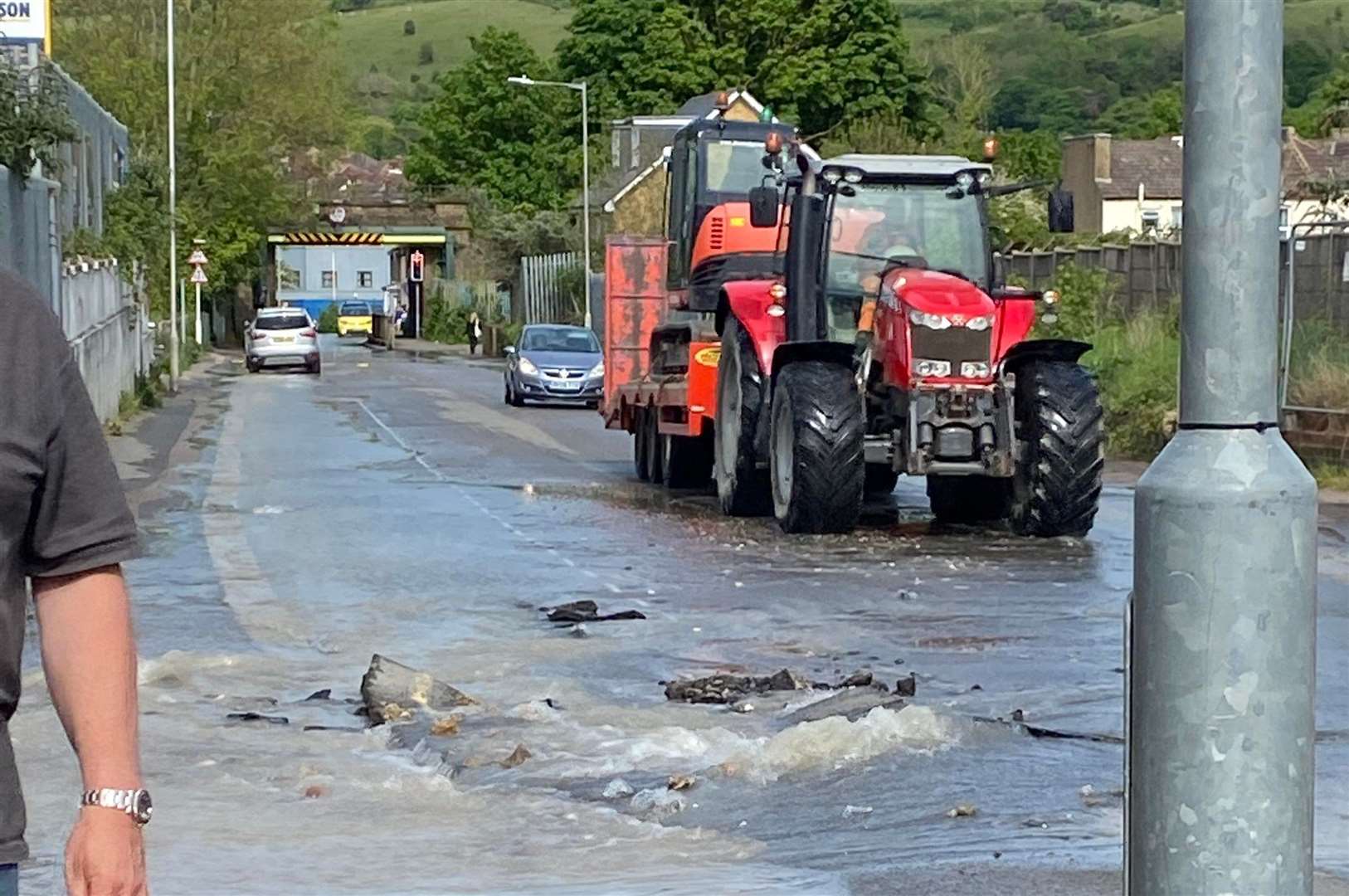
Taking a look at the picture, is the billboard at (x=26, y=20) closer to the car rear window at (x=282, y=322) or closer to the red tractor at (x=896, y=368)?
the red tractor at (x=896, y=368)

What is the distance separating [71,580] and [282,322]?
2064 inches

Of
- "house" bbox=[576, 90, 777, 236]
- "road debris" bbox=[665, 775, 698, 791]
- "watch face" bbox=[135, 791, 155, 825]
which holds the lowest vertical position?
"road debris" bbox=[665, 775, 698, 791]

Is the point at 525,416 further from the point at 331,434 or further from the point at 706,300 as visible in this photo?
the point at 706,300

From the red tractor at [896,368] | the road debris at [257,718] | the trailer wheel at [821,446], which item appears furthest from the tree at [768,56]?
the road debris at [257,718]

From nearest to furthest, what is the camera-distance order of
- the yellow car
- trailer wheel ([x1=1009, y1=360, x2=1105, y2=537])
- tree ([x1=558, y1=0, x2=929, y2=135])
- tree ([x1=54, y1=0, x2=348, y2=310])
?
trailer wheel ([x1=1009, y1=360, x2=1105, y2=537])
tree ([x1=54, y1=0, x2=348, y2=310])
tree ([x1=558, y1=0, x2=929, y2=135])
the yellow car

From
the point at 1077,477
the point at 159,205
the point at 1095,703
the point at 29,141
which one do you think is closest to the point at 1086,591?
the point at 1077,477

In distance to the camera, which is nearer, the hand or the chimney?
the hand

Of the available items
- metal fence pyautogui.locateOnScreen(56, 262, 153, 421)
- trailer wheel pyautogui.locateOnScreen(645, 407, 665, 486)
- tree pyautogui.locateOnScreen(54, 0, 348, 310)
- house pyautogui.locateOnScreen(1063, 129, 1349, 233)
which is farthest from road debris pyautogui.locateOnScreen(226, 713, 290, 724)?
house pyautogui.locateOnScreen(1063, 129, 1349, 233)

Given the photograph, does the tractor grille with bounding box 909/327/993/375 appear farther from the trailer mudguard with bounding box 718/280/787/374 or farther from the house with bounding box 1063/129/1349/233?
the house with bounding box 1063/129/1349/233

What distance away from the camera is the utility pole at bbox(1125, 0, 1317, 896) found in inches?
144

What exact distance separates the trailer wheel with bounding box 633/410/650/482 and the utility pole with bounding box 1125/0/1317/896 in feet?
58.6

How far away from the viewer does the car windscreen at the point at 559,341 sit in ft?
129

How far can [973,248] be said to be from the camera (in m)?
17.0

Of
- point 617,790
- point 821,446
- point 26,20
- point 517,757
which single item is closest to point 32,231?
point 26,20
